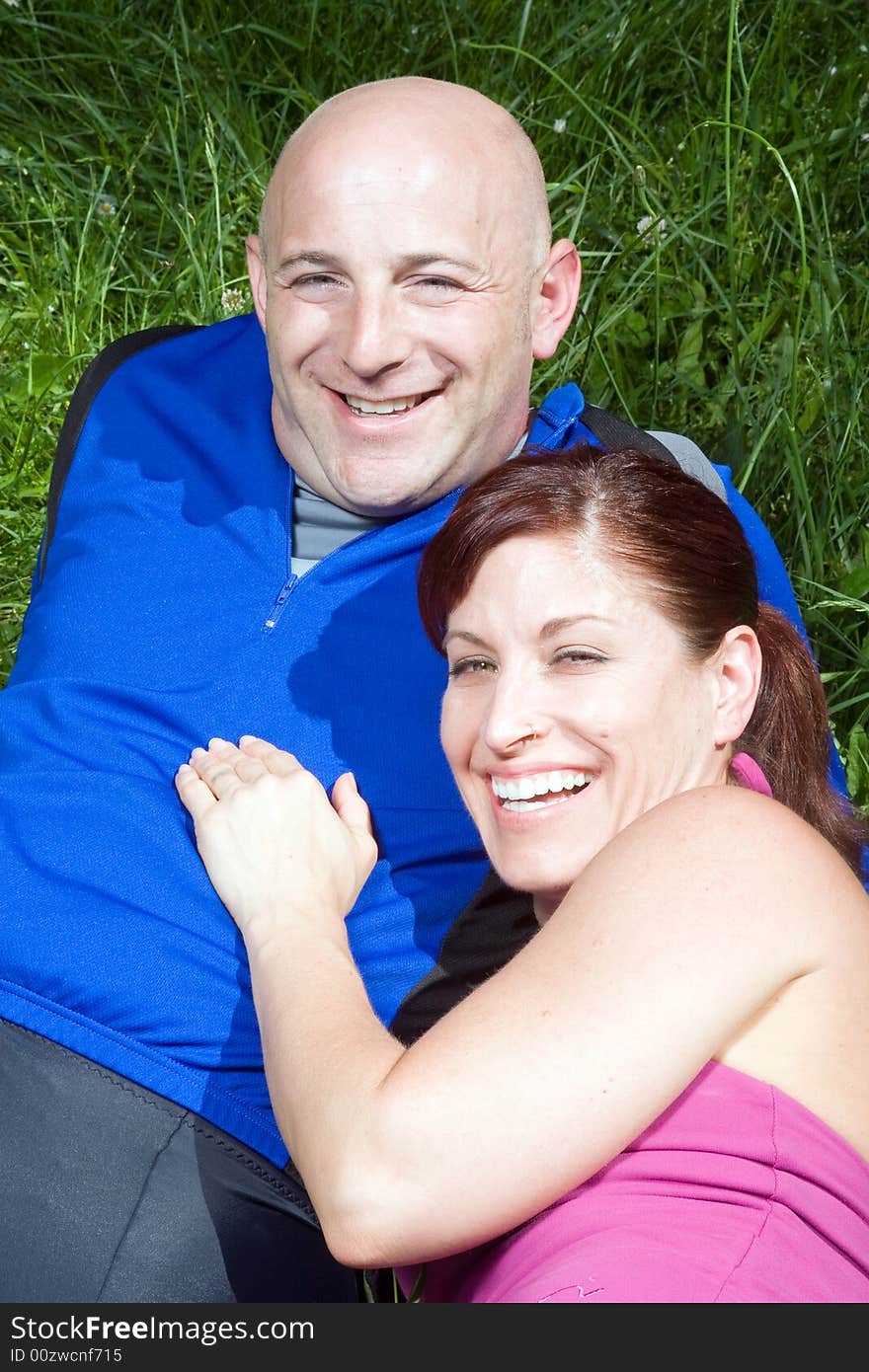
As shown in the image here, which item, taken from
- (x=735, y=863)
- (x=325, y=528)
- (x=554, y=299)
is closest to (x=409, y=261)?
(x=554, y=299)

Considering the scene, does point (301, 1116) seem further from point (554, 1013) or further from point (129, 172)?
point (129, 172)

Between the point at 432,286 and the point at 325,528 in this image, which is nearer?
the point at 432,286

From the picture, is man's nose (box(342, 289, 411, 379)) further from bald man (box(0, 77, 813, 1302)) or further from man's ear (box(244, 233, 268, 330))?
man's ear (box(244, 233, 268, 330))

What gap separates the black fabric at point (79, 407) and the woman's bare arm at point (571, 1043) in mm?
1499

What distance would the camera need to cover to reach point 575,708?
2.09 m

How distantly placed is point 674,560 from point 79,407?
1.44 meters

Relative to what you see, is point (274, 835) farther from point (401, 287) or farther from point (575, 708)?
point (401, 287)

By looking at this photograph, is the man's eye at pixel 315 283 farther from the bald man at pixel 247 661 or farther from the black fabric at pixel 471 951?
the black fabric at pixel 471 951

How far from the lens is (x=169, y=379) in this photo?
10.2 ft

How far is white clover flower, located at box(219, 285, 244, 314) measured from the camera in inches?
167

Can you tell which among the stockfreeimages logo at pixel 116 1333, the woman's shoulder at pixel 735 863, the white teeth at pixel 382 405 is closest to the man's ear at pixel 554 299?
the white teeth at pixel 382 405

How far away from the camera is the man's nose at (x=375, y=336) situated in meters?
2.71

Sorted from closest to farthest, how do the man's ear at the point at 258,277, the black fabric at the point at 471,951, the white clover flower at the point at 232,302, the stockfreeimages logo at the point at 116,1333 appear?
the stockfreeimages logo at the point at 116,1333, the black fabric at the point at 471,951, the man's ear at the point at 258,277, the white clover flower at the point at 232,302

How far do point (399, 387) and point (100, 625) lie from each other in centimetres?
63
